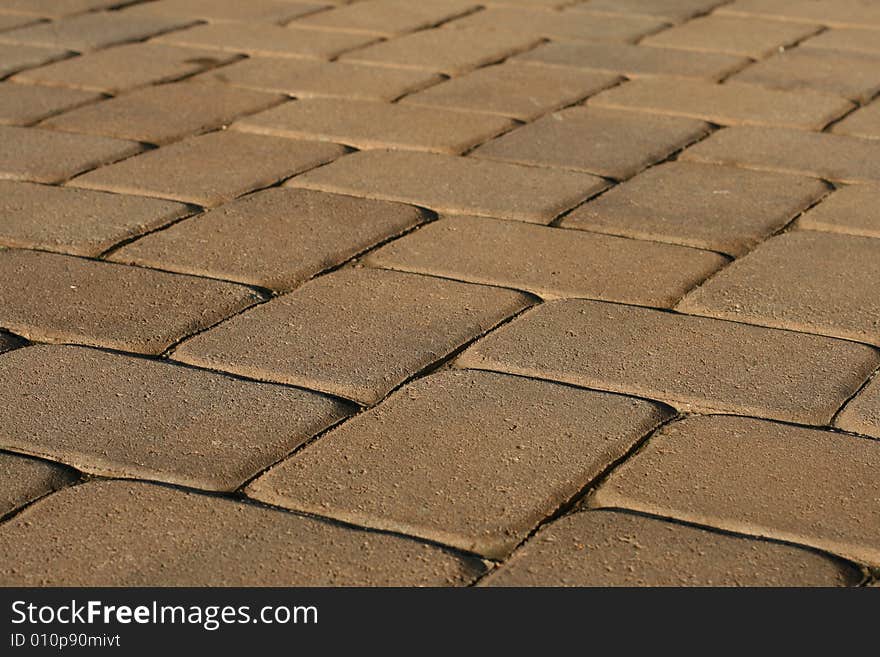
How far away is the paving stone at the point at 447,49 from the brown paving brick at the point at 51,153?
0.95 m

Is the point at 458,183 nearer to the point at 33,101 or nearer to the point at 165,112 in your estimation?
the point at 165,112

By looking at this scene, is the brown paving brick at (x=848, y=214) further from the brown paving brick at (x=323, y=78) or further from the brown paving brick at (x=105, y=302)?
the brown paving brick at (x=323, y=78)

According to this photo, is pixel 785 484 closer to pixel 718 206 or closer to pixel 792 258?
pixel 792 258

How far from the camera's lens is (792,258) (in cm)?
250

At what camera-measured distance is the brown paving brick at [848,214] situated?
2646 mm

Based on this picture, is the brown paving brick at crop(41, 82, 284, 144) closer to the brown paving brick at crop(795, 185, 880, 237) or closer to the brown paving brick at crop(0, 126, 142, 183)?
the brown paving brick at crop(0, 126, 142, 183)

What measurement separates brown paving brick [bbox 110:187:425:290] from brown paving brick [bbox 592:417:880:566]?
783mm

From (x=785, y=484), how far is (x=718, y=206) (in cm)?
107

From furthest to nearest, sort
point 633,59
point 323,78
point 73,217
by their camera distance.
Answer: point 633,59 → point 323,78 → point 73,217

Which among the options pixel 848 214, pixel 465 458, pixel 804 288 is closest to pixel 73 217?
pixel 465 458

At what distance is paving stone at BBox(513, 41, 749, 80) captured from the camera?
3.76 metres

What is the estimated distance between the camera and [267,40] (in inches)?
161

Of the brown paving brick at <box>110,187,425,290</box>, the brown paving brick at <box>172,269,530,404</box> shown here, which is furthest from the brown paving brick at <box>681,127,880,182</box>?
the brown paving brick at <box>172,269,530,404</box>

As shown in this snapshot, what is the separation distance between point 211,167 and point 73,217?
39 centimetres
